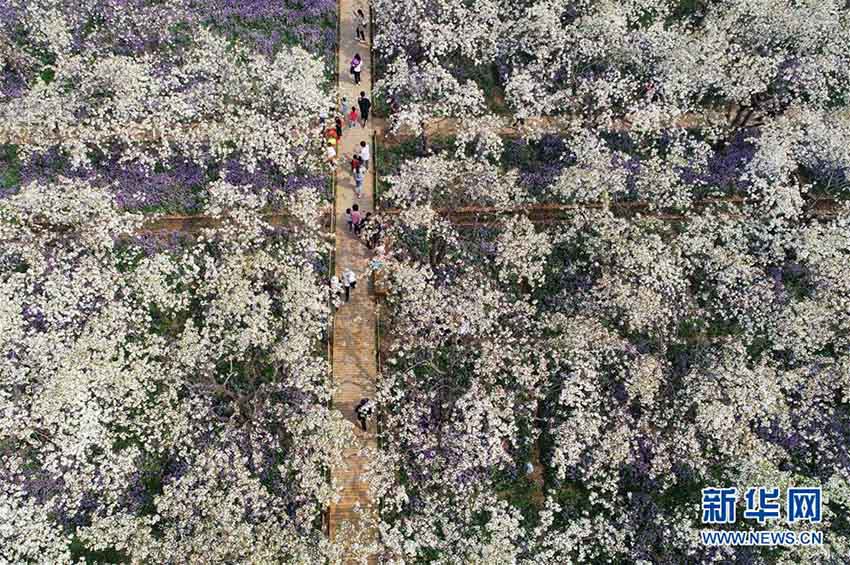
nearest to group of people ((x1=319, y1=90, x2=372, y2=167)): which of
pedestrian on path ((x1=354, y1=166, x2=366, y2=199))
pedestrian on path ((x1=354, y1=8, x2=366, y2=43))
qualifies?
pedestrian on path ((x1=354, y1=166, x2=366, y2=199))

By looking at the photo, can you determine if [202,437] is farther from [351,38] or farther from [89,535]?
[351,38]

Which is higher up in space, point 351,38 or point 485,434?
Answer: point 351,38

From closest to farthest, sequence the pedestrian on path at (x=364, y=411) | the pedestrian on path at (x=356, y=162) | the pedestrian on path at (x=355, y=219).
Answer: the pedestrian on path at (x=364, y=411), the pedestrian on path at (x=355, y=219), the pedestrian on path at (x=356, y=162)

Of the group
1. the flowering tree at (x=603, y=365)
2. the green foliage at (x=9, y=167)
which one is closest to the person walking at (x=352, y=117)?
the flowering tree at (x=603, y=365)

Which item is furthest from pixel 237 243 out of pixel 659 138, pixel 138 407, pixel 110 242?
pixel 659 138

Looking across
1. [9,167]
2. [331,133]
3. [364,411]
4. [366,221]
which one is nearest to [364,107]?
[331,133]

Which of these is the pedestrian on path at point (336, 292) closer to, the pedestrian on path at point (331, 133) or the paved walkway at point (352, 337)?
the paved walkway at point (352, 337)

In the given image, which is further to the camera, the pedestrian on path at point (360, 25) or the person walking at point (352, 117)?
the pedestrian on path at point (360, 25)
